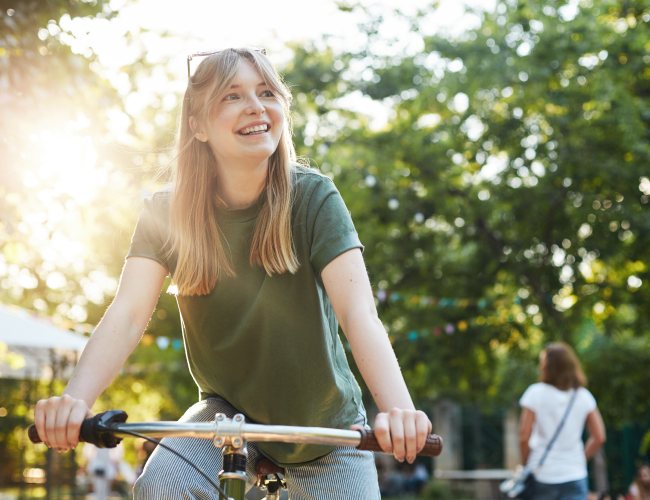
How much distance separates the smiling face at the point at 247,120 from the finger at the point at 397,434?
927 mm

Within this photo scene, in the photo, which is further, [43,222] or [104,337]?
[43,222]

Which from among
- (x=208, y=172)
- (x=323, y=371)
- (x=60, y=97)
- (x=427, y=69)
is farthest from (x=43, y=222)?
(x=427, y=69)

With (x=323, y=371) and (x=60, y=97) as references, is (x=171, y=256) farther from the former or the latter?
(x=60, y=97)

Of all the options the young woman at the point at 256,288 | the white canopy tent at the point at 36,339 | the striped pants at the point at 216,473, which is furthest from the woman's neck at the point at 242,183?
the white canopy tent at the point at 36,339

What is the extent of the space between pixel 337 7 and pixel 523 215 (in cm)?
480

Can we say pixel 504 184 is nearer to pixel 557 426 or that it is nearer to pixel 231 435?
pixel 557 426

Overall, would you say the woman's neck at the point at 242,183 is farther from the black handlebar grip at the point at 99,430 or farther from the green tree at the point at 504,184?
the green tree at the point at 504,184

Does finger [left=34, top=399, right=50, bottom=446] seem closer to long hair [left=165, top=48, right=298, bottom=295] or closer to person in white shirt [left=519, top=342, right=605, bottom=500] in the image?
long hair [left=165, top=48, right=298, bottom=295]

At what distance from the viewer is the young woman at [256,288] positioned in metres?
1.93

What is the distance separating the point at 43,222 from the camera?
661 centimetres

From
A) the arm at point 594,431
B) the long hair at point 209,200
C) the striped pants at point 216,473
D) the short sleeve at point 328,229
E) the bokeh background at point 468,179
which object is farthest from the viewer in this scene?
the bokeh background at point 468,179

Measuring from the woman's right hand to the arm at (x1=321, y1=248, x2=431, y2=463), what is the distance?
633 millimetres

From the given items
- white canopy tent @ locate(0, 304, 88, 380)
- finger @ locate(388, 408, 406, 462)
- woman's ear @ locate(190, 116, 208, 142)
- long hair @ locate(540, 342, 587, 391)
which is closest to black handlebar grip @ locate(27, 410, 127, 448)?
finger @ locate(388, 408, 406, 462)

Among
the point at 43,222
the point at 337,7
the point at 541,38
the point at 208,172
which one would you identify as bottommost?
the point at 208,172
